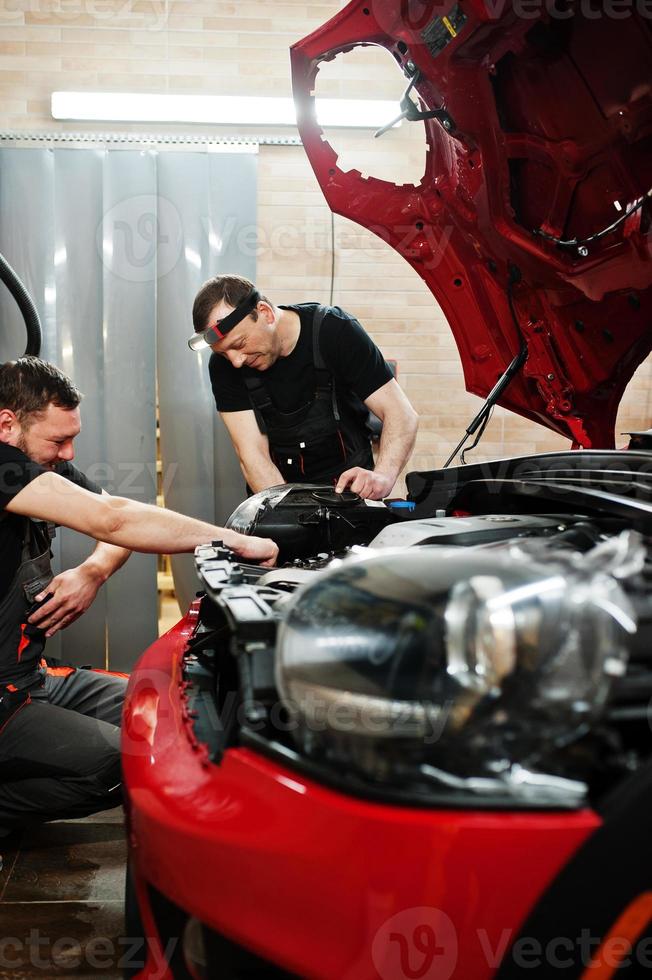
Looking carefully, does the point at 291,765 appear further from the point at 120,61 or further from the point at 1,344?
the point at 120,61

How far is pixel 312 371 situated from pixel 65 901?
6.22ft

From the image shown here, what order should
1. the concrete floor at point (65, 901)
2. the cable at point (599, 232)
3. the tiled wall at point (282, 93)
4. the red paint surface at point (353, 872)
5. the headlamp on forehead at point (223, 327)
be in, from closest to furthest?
the red paint surface at point (353, 872) → the concrete floor at point (65, 901) → the cable at point (599, 232) → the headlamp on forehead at point (223, 327) → the tiled wall at point (282, 93)

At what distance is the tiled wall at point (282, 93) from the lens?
399cm

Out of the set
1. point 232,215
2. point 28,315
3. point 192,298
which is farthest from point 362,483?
point 232,215

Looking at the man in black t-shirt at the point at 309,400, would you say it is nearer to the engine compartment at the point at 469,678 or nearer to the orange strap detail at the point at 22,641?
the orange strap detail at the point at 22,641

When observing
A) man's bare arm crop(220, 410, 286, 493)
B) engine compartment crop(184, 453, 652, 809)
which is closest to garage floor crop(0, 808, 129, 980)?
engine compartment crop(184, 453, 652, 809)

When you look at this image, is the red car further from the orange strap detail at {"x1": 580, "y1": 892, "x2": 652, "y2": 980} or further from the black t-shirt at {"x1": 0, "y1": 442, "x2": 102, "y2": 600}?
the black t-shirt at {"x1": 0, "y1": 442, "x2": 102, "y2": 600}

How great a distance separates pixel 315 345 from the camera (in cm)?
299

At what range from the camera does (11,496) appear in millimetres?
1842

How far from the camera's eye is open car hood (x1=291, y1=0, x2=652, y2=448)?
172 cm

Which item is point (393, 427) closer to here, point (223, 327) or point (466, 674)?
point (223, 327)

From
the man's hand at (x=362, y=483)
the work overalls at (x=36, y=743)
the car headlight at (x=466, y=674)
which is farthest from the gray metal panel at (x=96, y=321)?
the car headlight at (x=466, y=674)

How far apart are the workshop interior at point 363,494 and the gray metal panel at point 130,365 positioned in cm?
2

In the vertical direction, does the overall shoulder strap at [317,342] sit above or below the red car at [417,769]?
above
